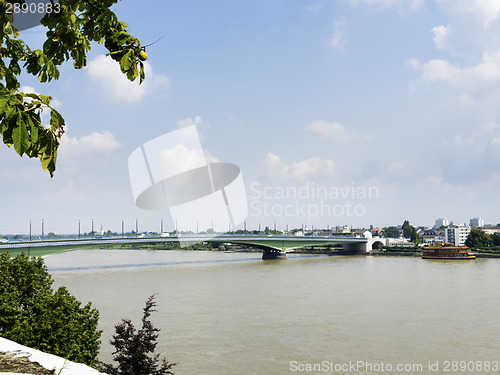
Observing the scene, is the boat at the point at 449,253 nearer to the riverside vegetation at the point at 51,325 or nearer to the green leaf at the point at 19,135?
the riverside vegetation at the point at 51,325

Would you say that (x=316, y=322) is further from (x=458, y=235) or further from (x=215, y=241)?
(x=458, y=235)

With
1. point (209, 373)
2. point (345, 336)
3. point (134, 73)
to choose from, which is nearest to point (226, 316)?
point (345, 336)

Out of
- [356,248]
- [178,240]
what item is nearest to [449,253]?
[356,248]

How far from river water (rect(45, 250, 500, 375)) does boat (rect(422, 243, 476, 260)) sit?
71.9ft

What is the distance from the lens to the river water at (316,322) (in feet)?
36.8

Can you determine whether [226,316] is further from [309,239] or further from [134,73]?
[309,239]

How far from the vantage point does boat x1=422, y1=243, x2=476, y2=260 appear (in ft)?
157

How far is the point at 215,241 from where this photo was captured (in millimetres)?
43281

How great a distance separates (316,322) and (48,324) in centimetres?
925

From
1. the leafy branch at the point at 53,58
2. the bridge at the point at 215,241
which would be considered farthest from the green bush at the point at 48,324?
the bridge at the point at 215,241

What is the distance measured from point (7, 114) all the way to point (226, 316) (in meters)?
15.9

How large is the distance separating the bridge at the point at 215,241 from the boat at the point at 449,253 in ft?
34.0

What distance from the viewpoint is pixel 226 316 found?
54.3 feet

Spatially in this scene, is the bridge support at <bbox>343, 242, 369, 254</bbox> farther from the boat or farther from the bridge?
the boat
